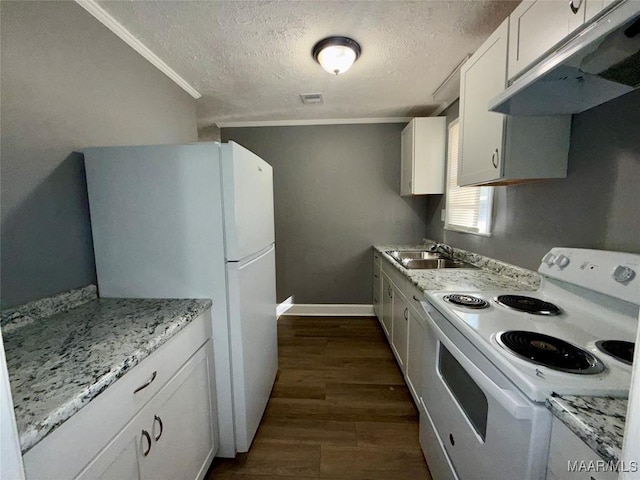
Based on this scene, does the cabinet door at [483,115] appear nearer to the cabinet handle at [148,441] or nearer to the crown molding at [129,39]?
the cabinet handle at [148,441]

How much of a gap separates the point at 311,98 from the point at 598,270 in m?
2.50

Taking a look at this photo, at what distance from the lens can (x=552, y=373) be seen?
684 mm

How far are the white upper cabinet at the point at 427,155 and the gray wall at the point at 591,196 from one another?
1110mm

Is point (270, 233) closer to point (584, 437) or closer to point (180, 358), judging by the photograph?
point (180, 358)

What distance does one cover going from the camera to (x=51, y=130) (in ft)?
3.96

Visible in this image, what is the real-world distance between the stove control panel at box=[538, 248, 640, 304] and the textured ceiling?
1374mm

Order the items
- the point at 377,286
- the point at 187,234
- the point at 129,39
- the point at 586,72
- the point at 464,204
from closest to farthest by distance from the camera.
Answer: the point at 586,72 < the point at 187,234 < the point at 129,39 < the point at 464,204 < the point at 377,286

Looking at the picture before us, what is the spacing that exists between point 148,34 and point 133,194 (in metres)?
1.14

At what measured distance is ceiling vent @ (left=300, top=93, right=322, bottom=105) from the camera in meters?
2.50

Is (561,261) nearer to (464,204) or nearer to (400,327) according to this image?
(400,327)

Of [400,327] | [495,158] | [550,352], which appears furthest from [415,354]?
[495,158]

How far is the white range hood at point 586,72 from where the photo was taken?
25.6 inches

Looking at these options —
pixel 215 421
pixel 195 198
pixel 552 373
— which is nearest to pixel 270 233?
pixel 195 198
